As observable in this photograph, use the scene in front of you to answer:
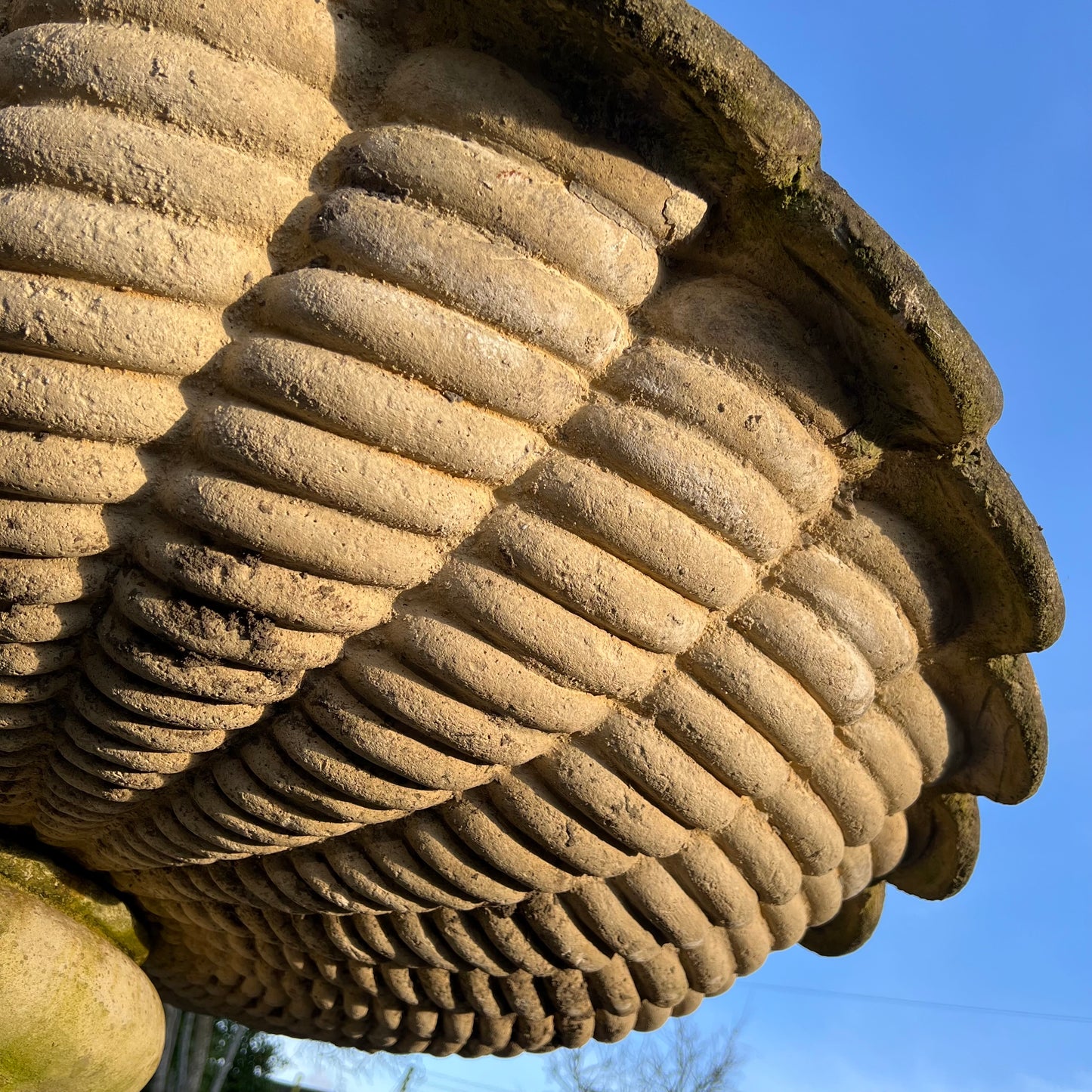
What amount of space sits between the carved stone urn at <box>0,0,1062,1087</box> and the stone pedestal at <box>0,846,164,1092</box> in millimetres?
475

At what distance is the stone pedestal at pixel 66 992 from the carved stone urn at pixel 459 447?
1.56ft

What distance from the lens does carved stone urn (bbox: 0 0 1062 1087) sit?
1451mm

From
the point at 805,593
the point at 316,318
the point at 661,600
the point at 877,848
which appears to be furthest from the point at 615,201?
the point at 877,848

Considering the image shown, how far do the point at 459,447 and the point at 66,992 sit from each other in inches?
65.8

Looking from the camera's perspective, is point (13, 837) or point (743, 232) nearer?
point (743, 232)

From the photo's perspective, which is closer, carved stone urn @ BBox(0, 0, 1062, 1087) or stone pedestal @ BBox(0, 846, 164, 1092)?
carved stone urn @ BBox(0, 0, 1062, 1087)

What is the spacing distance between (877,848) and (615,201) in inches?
69.2

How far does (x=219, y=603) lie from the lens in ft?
5.08

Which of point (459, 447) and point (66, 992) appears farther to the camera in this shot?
point (66, 992)

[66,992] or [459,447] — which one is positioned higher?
[459,447]

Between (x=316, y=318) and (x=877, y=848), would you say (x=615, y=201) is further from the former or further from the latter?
(x=877, y=848)

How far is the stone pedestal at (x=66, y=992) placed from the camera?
223 centimetres

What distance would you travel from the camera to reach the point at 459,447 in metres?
1.51

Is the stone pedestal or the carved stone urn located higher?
the carved stone urn
